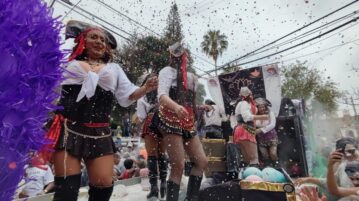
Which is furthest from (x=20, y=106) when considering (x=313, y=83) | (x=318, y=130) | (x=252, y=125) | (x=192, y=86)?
(x=313, y=83)

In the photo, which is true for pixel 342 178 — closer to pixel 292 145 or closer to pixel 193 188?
pixel 193 188

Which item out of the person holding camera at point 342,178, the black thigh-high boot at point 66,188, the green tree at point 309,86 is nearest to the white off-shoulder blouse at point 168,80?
the black thigh-high boot at point 66,188

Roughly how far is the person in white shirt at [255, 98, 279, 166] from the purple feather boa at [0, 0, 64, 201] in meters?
4.95

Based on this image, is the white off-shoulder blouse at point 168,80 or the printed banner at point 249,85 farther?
the printed banner at point 249,85

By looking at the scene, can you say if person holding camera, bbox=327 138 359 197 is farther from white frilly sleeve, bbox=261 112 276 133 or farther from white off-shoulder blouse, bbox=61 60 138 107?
white frilly sleeve, bbox=261 112 276 133

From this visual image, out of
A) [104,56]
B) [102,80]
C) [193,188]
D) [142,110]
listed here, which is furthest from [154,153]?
[102,80]

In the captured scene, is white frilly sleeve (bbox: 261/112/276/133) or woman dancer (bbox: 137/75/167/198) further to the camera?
white frilly sleeve (bbox: 261/112/276/133)

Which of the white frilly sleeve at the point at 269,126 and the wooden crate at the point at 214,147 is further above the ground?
the white frilly sleeve at the point at 269,126

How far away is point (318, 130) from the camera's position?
8773 millimetres

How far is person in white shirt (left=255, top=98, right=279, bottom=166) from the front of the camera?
5.99 meters

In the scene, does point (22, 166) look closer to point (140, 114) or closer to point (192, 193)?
point (192, 193)

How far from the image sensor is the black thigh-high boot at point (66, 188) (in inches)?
84.7

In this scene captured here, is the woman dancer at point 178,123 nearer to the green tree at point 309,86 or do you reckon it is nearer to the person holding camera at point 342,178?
the person holding camera at point 342,178

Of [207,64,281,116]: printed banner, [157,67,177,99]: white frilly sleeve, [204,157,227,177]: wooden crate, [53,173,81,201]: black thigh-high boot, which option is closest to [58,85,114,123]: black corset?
[53,173,81,201]: black thigh-high boot
